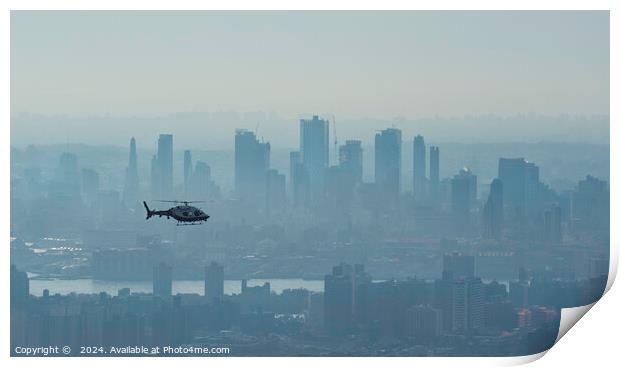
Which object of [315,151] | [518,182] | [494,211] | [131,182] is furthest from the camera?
[494,211]

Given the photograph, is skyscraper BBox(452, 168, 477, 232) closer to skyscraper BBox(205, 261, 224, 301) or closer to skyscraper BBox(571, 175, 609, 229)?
skyscraper BBox(571, 175, 609, 229)

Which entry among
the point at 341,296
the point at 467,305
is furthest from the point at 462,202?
Answer: the point at 341,296

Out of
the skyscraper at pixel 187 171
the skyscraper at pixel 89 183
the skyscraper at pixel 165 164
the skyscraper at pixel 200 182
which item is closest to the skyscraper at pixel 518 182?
the skyscraper at pixel 200 182

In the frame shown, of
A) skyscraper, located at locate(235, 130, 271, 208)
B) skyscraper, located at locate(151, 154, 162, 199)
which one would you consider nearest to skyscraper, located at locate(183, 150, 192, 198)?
skyscraper, located at locate(151, 154, 162, 199)

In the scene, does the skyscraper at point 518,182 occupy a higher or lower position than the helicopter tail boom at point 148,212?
higher

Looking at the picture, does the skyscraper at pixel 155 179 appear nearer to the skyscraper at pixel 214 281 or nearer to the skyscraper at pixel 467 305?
the skyscraper at pixel 214 281

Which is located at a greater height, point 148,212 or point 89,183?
point 89,183

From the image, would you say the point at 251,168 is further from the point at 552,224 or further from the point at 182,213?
the point at 552,224
